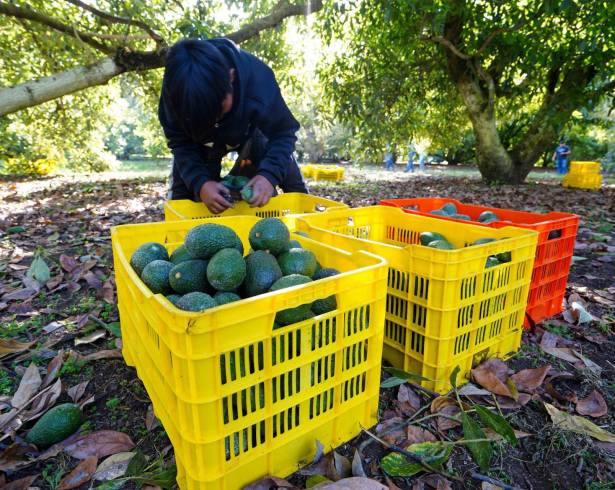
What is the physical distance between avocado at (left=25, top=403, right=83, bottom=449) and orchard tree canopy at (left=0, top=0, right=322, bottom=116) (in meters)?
5.50

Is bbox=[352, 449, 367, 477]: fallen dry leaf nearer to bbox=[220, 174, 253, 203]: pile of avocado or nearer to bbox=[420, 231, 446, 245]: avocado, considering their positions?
bbox=[420, 231, 446, 245]: avocado

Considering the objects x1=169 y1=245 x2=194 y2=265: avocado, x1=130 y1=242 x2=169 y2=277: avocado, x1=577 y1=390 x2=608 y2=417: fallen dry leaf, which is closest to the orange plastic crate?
x1=577 y1=390 x2=608 y2=417: fallen dry leaf

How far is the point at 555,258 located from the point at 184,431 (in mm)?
2187

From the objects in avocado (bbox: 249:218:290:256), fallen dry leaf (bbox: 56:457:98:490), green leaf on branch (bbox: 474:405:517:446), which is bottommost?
fallen dry leaf (bbox: 56:457:98:490)

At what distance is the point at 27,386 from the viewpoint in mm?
1790

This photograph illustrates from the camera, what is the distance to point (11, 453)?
4.60 ft

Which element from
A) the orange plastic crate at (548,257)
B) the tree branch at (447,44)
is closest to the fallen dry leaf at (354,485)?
the orange plastic crate at (548,257)

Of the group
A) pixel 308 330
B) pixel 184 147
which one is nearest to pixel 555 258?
pixel 308 330

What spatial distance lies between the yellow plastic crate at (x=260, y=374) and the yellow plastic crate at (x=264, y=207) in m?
1.00

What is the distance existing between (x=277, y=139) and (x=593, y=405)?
2.43m

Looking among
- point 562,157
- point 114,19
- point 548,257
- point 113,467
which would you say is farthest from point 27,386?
point 562,157

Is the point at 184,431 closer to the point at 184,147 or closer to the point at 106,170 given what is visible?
the point at 184,147

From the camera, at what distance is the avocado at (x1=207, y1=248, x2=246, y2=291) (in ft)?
4.62

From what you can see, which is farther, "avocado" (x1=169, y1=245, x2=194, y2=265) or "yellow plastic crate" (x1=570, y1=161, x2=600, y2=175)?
"yellow plastic crate" (x1=570, y1=161, x2=600, y2=175)
